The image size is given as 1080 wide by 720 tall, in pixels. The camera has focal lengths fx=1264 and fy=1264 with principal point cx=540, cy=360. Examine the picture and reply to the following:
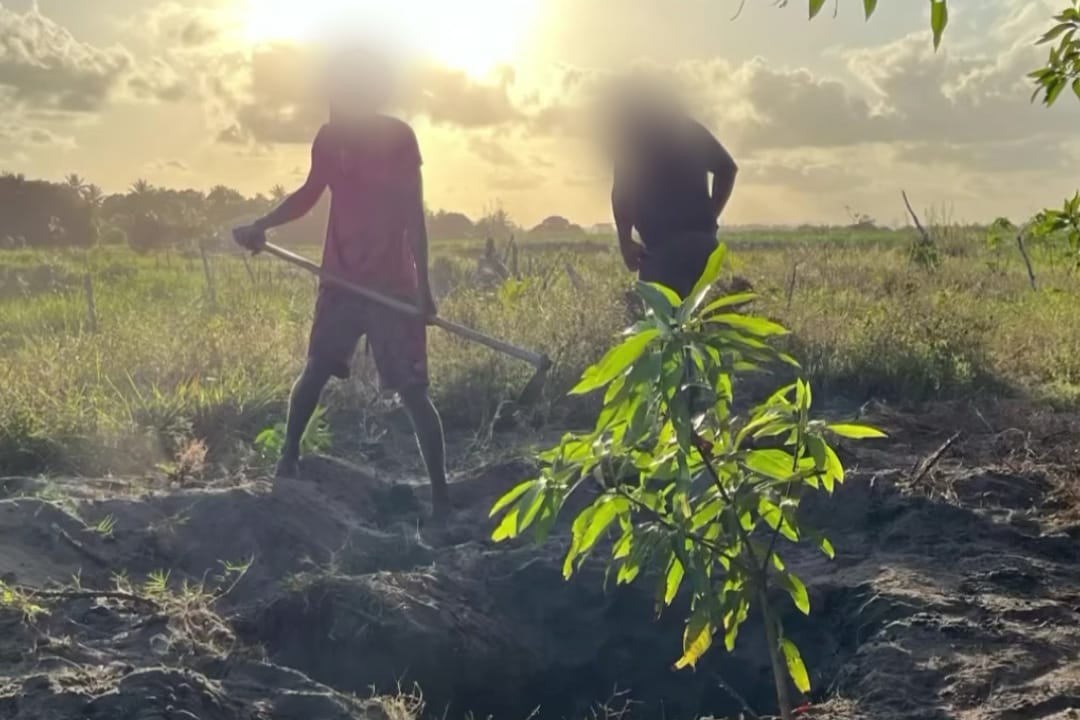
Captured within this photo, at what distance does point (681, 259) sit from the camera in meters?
5.99

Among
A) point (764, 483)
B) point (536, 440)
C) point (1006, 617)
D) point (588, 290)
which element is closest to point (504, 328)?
point (588, 290)

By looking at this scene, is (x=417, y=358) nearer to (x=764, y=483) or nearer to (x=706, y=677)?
(x=706, y=677)

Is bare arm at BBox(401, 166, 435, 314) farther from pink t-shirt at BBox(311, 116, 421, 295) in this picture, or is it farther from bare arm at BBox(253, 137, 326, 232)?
bare arm at BBox(253, 137, 326, 232)

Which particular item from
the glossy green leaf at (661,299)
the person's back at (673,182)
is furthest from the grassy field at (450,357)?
the glossy green leaf at (661,299)

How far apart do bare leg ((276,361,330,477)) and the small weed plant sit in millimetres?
3062

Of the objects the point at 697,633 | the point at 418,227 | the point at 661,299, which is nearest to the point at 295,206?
the point at 418,227

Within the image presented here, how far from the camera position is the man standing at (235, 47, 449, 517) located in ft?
17.5

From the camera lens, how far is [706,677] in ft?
13.7

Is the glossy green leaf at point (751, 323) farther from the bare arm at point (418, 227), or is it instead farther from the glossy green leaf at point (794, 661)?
the bare arm at point (418, 227)

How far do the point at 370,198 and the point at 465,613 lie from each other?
194 centimetres

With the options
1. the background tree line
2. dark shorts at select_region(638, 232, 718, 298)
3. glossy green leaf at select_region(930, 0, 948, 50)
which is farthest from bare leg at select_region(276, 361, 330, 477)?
the background tree line

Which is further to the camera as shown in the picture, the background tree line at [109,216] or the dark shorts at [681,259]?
the background tree line at [109,216]

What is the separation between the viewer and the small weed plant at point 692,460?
2.14 metres

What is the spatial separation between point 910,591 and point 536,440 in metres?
3.11
